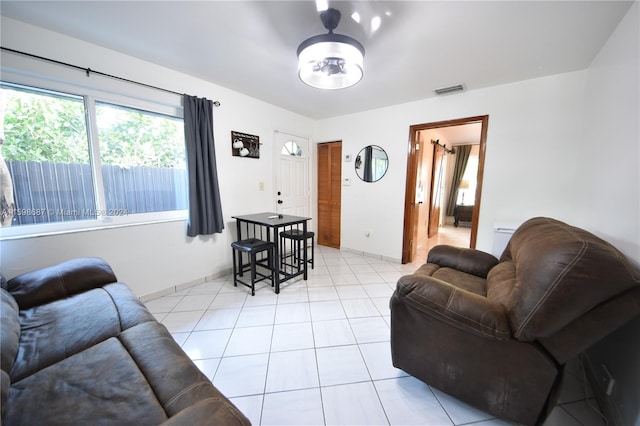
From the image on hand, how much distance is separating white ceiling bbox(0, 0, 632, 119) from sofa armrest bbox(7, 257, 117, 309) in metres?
1.82

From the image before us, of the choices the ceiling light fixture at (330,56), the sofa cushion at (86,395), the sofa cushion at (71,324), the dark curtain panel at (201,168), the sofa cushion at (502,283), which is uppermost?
the ceiling light fixture at (330,56)

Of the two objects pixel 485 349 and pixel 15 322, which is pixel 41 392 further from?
pixel 485 349

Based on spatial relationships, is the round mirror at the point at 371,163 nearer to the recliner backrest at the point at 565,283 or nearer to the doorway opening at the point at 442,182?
the doorway opening at the point at 442,182

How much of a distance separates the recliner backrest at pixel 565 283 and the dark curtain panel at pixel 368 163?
9.27 ft

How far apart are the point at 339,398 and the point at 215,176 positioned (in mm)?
2524

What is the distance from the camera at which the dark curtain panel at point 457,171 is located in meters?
6.91

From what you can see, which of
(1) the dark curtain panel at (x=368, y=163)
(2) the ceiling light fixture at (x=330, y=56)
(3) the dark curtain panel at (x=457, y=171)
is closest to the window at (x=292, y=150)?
(1) the dark curtain panel at (x=368, y=163)

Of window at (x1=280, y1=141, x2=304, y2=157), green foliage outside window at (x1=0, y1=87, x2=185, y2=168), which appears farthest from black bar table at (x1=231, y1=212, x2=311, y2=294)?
window at (x1=280, y1=141, x2=304, y2=157)

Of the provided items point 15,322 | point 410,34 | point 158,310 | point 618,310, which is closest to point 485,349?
point 618,310

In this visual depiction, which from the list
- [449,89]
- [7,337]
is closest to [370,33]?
[449,89]

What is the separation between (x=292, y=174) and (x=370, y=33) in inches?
100

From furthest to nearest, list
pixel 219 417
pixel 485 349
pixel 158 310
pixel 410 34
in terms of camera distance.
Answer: pixel 158 310, pixel 410 34, pixel 485 349, pixel 219 417

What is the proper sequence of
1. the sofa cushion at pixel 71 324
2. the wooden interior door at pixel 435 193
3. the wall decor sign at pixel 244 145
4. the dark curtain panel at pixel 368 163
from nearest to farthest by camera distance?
the sofa cushion at pixel 71 324
the wall decor sign at pixel 244 145
the dark curtain panel at pixel 368 163
the wooden interior door at pixel 435 193

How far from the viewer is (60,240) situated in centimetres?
196
